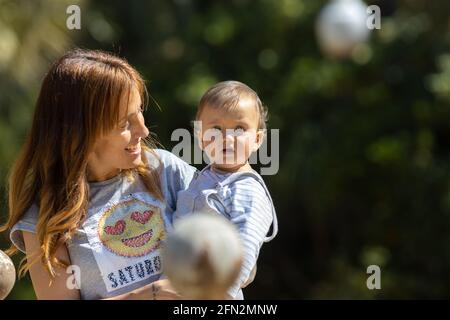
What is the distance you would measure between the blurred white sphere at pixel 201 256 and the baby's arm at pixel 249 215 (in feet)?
2.03

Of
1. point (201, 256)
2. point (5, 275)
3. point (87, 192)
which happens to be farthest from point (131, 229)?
point (201, 256)

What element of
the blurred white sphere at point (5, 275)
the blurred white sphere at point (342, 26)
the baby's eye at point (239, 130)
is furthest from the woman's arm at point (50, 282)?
the blurred white sphere at point (342, 26)

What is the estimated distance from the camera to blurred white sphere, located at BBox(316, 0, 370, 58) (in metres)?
9.23

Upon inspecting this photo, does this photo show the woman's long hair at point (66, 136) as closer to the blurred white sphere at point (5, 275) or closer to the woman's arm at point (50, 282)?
the woman's arm at point (50, 282)

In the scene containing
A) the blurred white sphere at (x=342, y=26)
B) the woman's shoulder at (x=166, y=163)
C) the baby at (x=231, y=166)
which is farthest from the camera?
the blurred white sphere at (x=342, y=26)

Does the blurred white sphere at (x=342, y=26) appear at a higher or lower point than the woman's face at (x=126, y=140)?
higher

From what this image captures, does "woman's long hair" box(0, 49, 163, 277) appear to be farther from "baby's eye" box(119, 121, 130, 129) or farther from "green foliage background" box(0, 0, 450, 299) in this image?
"green foliage background" box(0, 0, 450, 299)

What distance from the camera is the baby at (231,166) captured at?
2.76 meters

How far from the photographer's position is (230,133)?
9.32 feet

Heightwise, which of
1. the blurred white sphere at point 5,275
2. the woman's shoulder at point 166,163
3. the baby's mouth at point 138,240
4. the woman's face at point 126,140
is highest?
the woman's face at point 126,140

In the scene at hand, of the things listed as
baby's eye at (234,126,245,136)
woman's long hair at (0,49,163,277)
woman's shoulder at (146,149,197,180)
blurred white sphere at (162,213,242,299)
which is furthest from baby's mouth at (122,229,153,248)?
blurred white sphere at (162,213,242,299)

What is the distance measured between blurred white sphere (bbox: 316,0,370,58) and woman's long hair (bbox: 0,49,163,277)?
6.49 metres

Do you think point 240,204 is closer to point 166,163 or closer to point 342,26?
point 166,163
